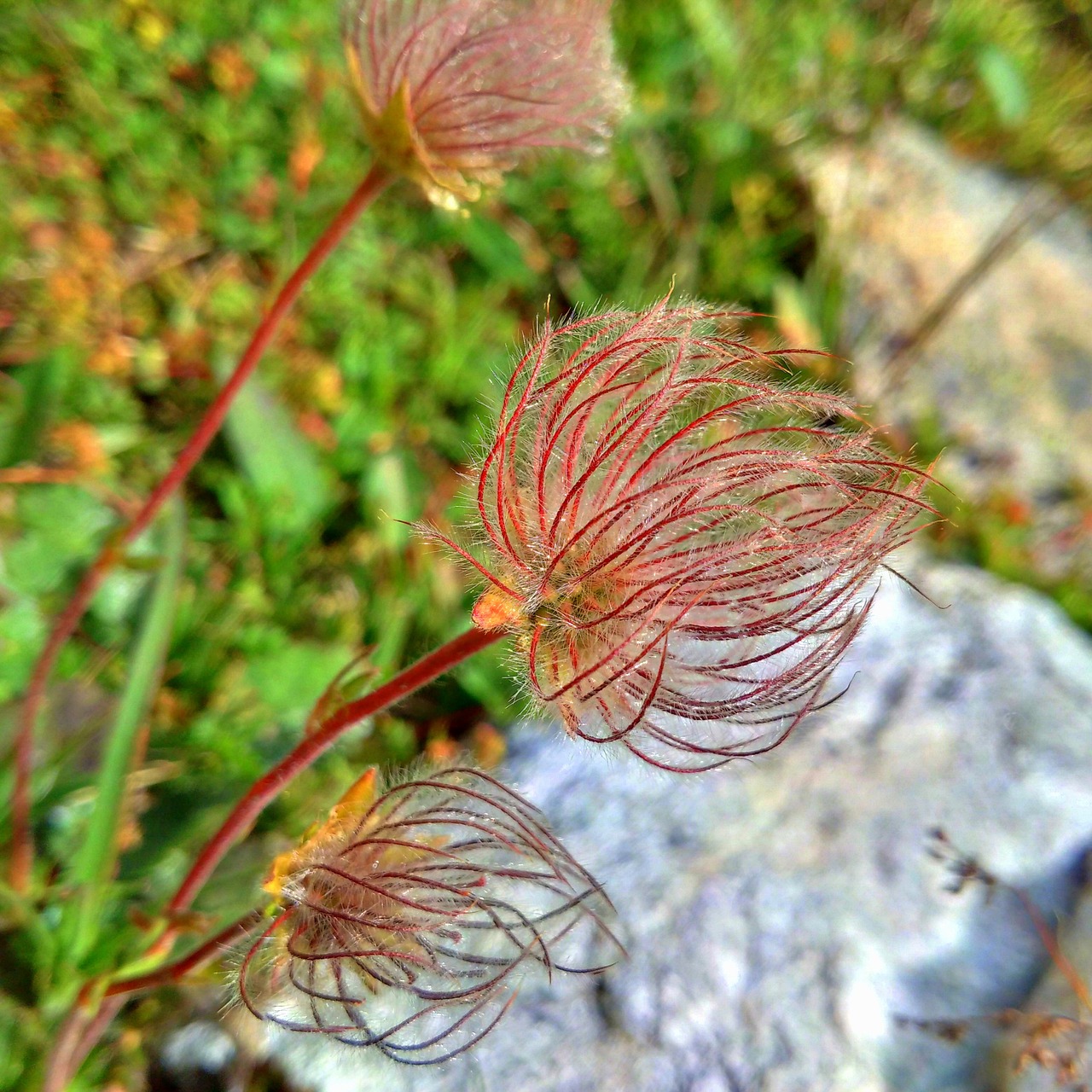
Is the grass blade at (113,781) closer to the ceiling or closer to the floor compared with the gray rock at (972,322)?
closer to the floor

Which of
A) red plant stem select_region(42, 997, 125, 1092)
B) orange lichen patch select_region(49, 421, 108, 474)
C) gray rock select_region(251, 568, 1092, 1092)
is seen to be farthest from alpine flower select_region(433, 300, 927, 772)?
orange lichen patch select_region(49, 421, 108, 474)

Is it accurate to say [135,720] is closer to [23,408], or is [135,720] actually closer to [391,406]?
[23,408]

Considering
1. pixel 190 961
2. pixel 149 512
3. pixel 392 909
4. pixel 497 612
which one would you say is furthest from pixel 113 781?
pixel 497 612

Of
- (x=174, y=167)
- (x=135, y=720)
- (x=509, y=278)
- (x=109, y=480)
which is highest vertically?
(x=509, y=278)

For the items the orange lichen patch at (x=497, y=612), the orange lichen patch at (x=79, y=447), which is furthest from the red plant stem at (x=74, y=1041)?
the orange lichen patch at (x=79, y=447)

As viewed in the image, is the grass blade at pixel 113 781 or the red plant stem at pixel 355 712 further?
the grass blade at pixel 113 781

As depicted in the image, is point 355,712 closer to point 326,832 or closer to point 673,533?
point 326,832

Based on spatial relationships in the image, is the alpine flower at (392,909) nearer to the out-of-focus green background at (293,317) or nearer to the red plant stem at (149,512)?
the out-of-focus green background at (293,317)

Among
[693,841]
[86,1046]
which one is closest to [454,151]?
[693,841]
